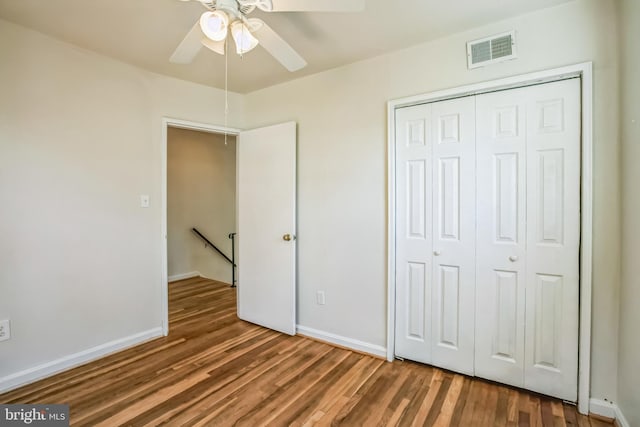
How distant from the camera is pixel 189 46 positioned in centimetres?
161

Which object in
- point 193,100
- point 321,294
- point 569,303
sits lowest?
point 321,294

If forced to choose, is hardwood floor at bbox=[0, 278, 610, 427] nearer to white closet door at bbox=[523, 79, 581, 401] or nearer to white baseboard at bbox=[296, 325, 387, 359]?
white baseboard at bbox=[296, 325, 387, 359]

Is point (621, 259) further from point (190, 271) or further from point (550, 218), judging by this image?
point (190, 271)

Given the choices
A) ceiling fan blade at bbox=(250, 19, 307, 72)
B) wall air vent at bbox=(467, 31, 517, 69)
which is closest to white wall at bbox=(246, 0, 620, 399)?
wall air vent at bbox=(467, 31, 517, 69)

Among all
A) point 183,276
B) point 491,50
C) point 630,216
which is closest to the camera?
point 630,216

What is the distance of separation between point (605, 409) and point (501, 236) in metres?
1.10

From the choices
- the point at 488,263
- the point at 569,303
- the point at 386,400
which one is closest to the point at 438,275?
the point at 488,263

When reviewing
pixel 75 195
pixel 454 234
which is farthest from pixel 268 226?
pixel 454 234

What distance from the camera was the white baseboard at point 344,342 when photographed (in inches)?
99.0

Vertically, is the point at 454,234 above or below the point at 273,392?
above

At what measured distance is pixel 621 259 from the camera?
1.69 meters

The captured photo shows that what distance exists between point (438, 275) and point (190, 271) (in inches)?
167

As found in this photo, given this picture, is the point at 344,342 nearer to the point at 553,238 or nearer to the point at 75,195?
the point at 553,238

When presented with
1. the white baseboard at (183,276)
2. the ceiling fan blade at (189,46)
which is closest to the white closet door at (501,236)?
the ceiling fan blade at (189,46)
